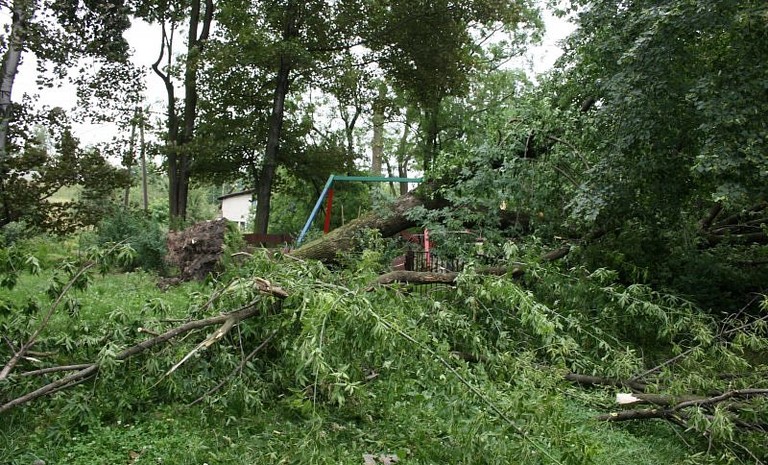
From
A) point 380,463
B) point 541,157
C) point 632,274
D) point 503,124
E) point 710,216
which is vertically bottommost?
point 380,463

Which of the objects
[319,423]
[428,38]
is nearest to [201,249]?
[319,423]

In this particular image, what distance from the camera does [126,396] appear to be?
359cm

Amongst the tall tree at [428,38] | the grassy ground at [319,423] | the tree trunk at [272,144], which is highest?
the tall tree at [428,38]

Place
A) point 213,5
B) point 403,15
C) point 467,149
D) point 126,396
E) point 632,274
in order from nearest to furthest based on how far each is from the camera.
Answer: point 126,396, point 632,274, point 467,149, point 403,15, point 213,5

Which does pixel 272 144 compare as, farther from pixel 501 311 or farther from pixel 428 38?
pixel 501 311

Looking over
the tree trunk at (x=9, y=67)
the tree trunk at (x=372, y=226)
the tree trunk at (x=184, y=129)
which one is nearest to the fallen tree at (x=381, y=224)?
the tree trunk at (x=372, y=226)

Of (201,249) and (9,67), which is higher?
(9,67)

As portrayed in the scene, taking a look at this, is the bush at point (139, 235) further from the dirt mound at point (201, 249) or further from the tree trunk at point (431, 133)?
the tree trunk at point (431, 133)

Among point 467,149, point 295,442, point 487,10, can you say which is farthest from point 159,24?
point 295,442

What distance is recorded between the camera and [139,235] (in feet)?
35.3

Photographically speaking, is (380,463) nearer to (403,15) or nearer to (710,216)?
(710,216)

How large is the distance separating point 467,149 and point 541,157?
0.99 metres

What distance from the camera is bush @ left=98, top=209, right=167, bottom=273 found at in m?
10.5

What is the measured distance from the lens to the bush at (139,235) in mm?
10531
